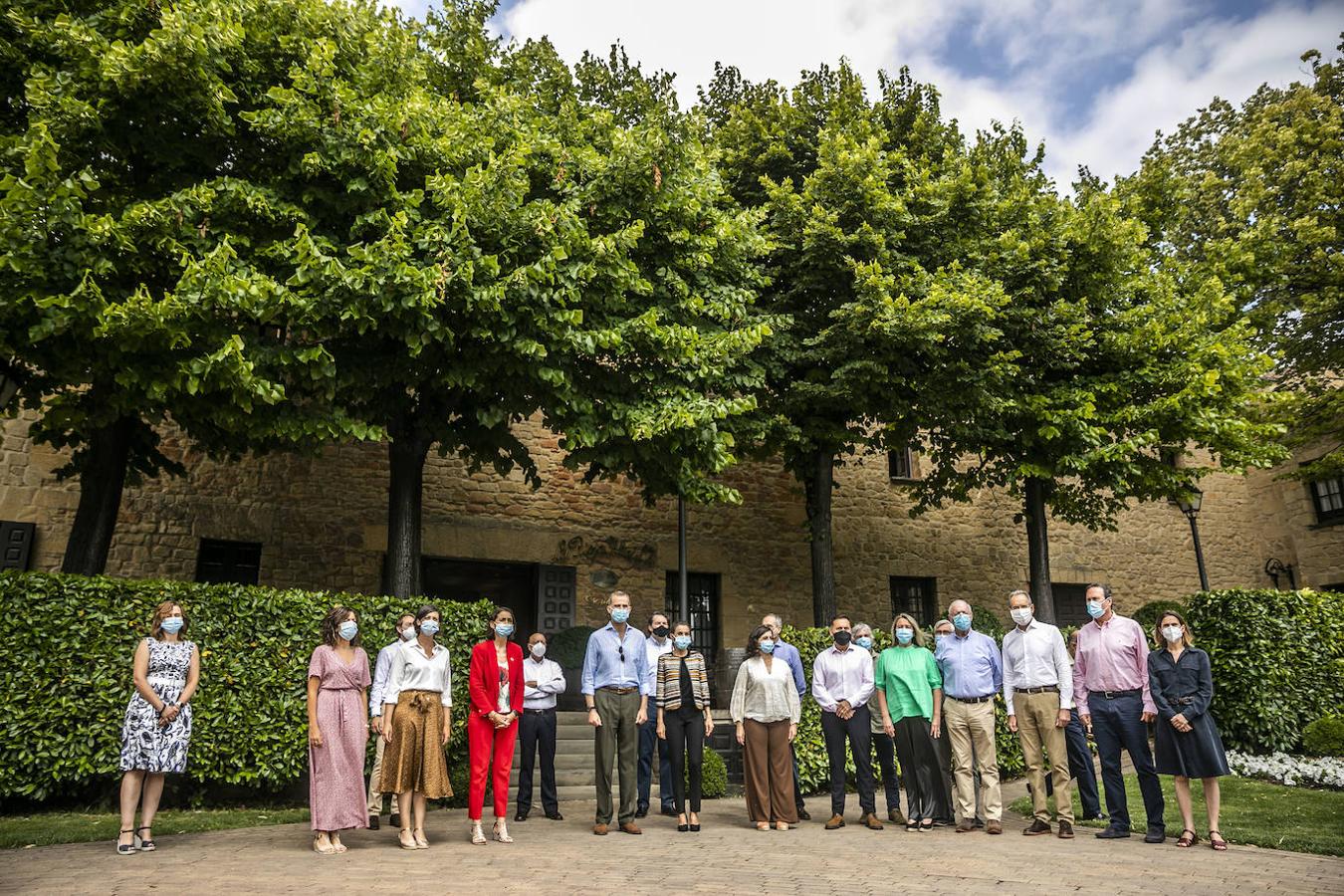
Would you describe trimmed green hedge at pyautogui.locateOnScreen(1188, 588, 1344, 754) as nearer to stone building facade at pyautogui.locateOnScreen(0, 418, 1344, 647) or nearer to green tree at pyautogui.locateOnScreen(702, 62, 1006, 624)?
green tree at pyautogui.locateOnScreen(702, 62, 1006, 624)

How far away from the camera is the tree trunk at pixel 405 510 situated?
425 inches

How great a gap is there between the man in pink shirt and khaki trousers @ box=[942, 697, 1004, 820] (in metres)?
0.83

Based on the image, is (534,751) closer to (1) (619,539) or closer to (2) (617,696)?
(2) (617,696)

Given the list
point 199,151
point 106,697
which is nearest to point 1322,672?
point 106,697

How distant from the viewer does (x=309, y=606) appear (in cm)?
915

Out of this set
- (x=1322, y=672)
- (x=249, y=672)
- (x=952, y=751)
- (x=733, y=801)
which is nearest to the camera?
(x=952, y=751)

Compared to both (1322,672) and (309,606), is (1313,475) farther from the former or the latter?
(309,606)

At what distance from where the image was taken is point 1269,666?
11.1m

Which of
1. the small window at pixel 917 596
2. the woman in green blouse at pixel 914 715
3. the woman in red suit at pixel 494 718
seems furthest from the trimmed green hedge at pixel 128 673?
the small window at pixel 917 596

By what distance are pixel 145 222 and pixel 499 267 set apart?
3.14 m

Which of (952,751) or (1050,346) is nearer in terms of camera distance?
(952,751)

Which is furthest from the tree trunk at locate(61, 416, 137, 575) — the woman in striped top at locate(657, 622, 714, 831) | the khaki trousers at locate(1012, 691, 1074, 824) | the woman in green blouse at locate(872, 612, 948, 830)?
the khaki trousers at locate(1012, 691, 1074, 824)

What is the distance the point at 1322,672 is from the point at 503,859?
34.9ft

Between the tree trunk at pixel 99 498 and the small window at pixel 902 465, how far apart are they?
46.9 feet
